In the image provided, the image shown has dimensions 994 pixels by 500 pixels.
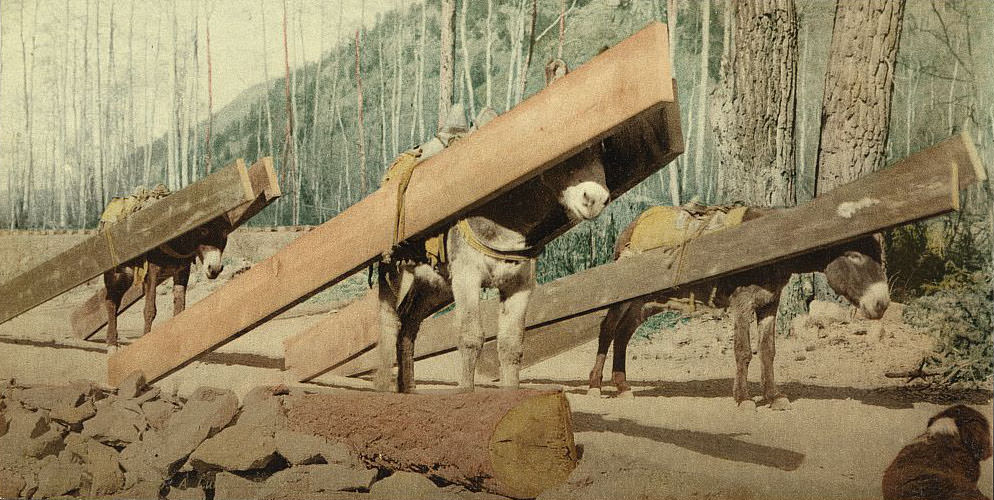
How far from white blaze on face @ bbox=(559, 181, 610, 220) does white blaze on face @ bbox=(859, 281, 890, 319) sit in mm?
1307

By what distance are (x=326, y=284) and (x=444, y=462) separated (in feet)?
3.56

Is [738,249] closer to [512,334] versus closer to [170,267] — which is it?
[512,334]

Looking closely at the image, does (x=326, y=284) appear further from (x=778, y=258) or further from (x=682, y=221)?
(x=778, y=258)

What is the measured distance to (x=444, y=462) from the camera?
404cm

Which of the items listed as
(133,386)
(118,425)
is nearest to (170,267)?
(133,386)

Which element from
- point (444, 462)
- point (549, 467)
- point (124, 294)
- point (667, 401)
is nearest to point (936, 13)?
point (667, 401)

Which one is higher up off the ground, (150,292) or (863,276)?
(150,292)

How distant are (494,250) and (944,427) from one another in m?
2.01

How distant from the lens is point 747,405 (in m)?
4.45

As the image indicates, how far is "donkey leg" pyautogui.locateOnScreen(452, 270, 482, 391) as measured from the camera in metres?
4.03

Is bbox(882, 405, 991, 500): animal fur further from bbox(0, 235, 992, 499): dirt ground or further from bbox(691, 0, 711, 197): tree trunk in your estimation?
bbox(691, 0, 711, 197): tree trunk

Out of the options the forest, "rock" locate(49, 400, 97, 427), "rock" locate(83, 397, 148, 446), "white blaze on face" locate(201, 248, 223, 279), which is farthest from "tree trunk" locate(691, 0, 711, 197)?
"rock" locate(49, 400, 97, 427)

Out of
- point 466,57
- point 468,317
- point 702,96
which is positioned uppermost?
point 466,57

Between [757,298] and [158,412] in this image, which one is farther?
[158,412]
